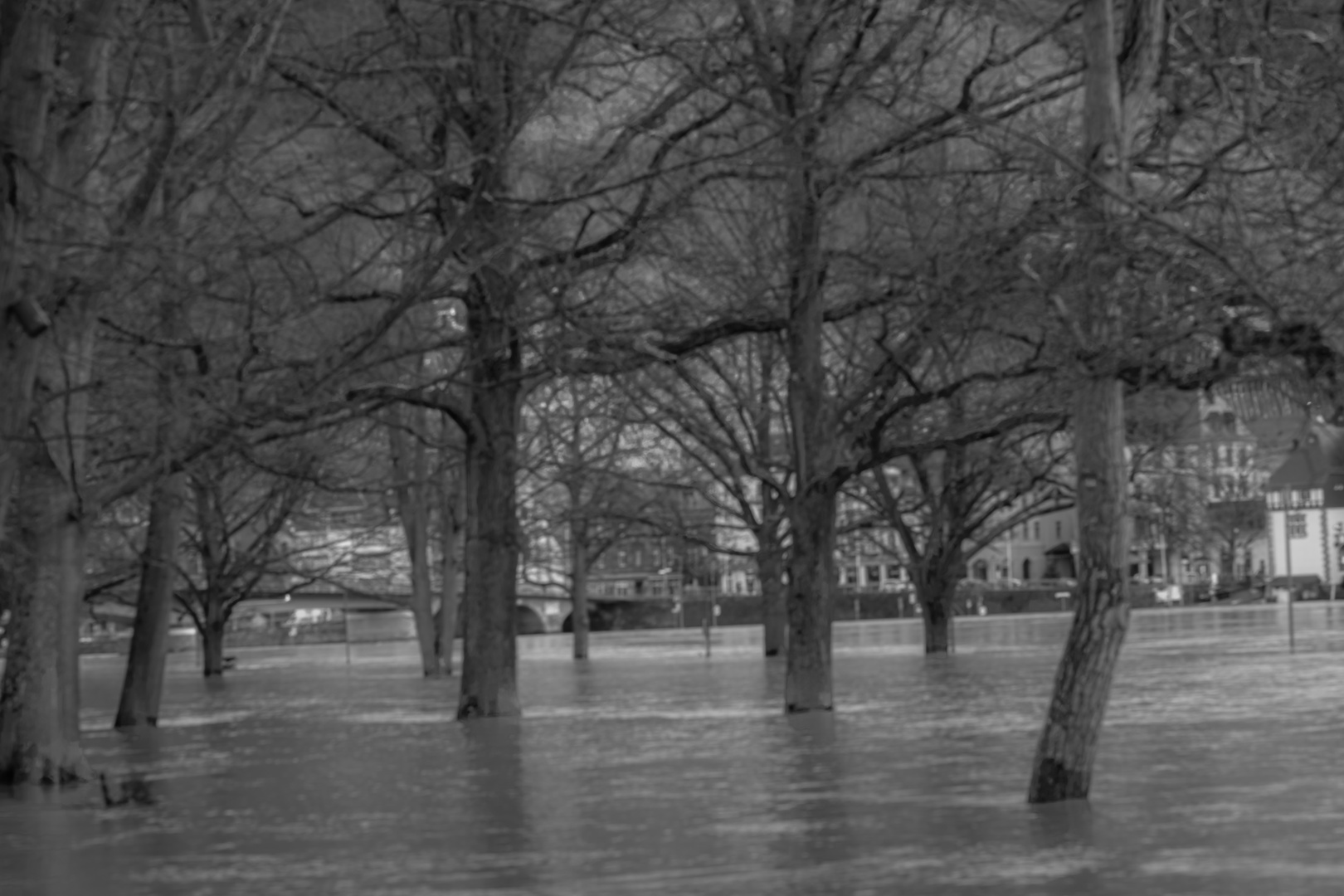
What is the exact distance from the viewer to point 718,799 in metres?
22.2

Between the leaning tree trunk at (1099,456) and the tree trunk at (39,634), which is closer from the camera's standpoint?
the leaning tree trunk at (1099,456)

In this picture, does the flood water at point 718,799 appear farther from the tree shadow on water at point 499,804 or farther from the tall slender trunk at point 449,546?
the tall slender trunk at point 449,546

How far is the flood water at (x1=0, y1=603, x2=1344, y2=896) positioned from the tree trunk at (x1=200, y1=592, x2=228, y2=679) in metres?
15.7

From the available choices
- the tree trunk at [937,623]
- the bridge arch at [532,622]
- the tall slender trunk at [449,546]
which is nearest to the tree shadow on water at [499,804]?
the tall slender trunk at [449,546]

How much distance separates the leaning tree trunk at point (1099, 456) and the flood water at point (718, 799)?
88 centimetres

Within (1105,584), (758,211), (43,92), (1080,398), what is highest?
(758,211)

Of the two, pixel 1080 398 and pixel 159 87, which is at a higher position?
pixel 159 87

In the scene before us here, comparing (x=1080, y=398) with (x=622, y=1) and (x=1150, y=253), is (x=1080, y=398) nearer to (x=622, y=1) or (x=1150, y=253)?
(x=1150, y=253)

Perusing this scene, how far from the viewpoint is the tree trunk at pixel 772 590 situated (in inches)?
1998

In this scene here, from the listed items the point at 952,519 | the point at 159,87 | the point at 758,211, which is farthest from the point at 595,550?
the point at 159,87

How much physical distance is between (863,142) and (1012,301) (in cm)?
817

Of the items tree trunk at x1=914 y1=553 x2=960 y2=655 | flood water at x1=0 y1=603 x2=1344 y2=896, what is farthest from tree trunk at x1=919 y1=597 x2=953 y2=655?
flood water at x1=0 y1=603 x2=1344 y2=896

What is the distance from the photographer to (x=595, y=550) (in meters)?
63.2

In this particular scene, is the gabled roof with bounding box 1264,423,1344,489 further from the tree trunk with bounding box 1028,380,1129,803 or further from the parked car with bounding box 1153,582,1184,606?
the parked car with bounding box 1153,582,1184,606
